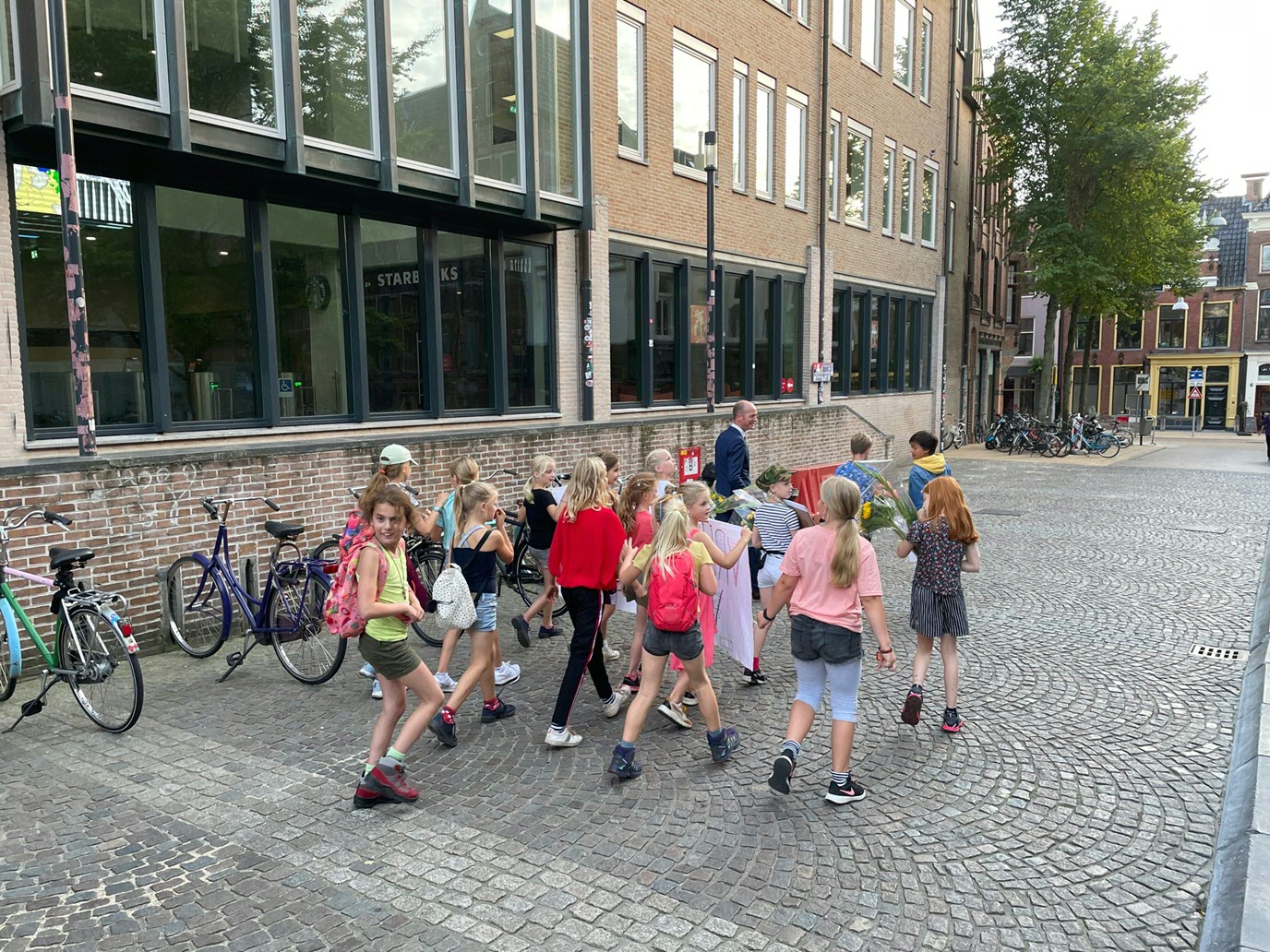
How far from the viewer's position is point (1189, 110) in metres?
27.6

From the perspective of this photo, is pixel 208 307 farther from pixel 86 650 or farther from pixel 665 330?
pixel 665 330

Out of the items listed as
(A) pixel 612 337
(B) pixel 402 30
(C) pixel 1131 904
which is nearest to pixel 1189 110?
(A) pixel 612 337

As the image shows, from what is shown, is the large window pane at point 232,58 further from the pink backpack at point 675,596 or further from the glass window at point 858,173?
the glass window at point 858,173

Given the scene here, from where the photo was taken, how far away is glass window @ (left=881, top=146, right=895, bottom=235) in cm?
2439

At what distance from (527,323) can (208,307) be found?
15.9 feet

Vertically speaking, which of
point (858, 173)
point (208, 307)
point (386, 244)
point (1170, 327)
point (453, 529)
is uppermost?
point (858, 173)

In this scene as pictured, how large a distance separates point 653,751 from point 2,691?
4.49m

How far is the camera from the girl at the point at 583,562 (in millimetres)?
5289

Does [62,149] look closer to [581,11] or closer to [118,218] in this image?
[118,218]

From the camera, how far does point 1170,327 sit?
55781mm

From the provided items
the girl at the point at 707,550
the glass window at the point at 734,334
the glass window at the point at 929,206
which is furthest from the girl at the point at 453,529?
the glass window at the point at 929,206

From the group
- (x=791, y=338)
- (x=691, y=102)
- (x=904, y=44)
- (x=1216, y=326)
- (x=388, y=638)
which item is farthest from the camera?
(x=1216, y=326)

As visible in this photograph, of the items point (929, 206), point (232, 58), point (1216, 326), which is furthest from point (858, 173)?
point (1216, 326)

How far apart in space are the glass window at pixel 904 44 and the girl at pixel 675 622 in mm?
23801
